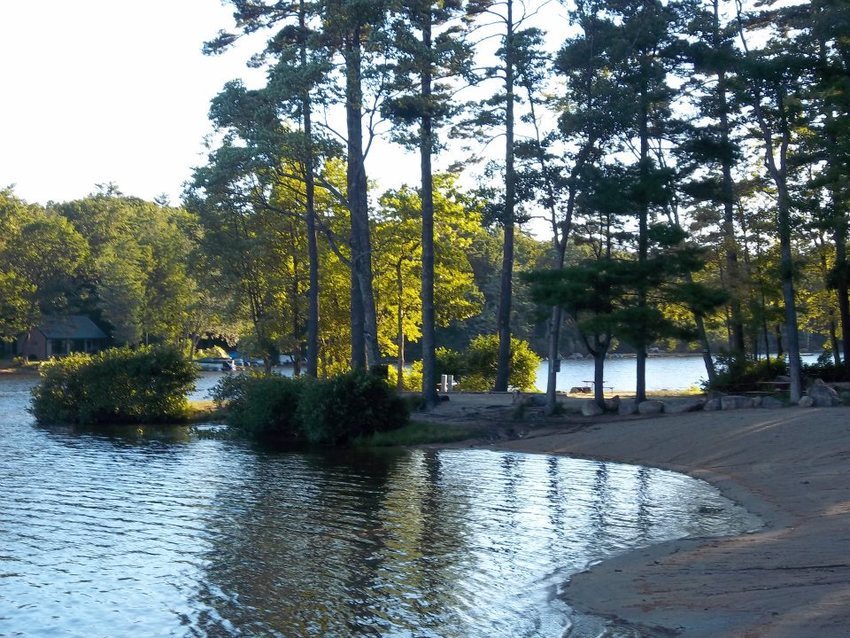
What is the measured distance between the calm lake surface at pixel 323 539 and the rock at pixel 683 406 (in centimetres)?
601

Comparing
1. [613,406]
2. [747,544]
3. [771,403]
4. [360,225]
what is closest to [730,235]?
[771,403]

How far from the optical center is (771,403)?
27.8 meters

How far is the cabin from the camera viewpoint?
88.1 metres

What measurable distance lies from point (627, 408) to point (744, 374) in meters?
6.47

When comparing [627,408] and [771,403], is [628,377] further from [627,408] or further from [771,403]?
[771,403]

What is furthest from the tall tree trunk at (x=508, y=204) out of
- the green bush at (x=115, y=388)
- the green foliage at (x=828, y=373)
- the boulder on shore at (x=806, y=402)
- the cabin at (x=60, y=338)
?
the cabin at (x=60, y=338)

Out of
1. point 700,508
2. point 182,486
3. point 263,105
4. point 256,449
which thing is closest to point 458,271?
point 263,105

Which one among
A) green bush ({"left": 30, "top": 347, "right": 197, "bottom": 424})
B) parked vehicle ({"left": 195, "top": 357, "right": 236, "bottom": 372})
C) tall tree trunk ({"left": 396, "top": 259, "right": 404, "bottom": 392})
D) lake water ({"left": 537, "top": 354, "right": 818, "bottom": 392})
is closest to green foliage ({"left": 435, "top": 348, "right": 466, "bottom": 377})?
tall tree trunk ({"left": 396, "top": 259, "right": 404, "bottom": 392})

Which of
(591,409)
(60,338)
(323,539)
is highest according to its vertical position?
(60,338)

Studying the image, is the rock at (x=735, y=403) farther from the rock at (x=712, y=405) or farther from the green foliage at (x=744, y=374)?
the green foliage at (x=744, y=374)

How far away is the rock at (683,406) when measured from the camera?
94.5 feet

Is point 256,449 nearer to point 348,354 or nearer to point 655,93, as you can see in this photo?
point 655,93

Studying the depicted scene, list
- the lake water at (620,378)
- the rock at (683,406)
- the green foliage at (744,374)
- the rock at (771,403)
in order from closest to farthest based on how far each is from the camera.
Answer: the rock at (771,403), the rock at (683,406), the green foliage at (744,374), the lake water at (620,378)

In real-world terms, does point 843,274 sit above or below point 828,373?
above
